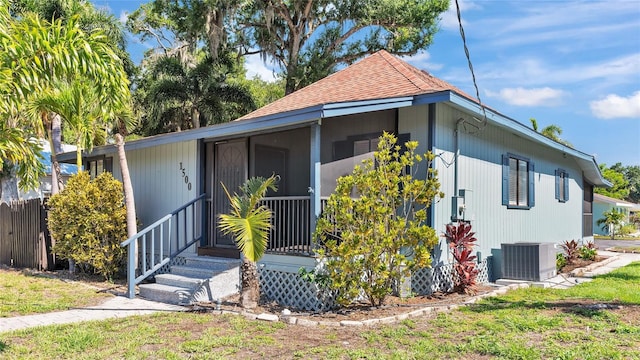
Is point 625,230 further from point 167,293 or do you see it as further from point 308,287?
point 167,293

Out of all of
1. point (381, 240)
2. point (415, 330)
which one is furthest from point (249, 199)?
point (415, 330)

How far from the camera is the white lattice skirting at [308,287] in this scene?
7.17 m

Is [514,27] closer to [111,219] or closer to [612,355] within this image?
[612,355]

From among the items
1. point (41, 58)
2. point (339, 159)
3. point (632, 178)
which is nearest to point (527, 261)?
point (339, 159)

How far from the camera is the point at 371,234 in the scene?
6.67 meters

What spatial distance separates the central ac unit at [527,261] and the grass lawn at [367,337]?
93.1 inches

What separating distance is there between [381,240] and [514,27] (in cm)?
480

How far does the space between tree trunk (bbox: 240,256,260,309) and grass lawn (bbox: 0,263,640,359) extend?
0.55 meters

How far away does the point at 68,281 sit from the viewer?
9680mm

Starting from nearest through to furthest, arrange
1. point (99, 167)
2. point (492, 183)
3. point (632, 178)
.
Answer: point (492, 183) < point (99, 167) < point (632, 178)

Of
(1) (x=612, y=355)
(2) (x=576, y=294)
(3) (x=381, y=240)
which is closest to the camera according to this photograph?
(1) (x=612, y=355)

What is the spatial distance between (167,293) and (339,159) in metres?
3.62

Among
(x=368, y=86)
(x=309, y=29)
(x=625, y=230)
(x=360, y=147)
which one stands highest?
(x=309, y=29)

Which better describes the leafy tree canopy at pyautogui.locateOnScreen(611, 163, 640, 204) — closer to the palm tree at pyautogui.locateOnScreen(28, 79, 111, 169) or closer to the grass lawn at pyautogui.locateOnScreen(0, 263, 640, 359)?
the grass lawn at pyautogui.locateOnScreen(0, 263, 640, 359)
